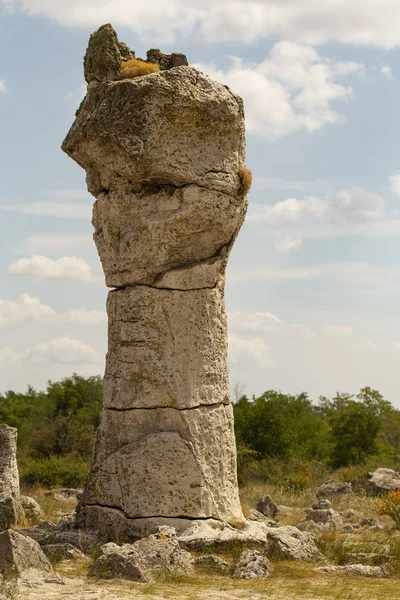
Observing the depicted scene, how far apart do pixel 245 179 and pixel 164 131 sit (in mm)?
1055

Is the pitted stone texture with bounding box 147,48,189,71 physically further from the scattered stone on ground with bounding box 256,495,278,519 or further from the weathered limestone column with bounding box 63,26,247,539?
the scattered stone on ground with bounding box 256,495,278,519

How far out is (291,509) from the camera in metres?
14.8

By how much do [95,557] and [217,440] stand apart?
1773 mm

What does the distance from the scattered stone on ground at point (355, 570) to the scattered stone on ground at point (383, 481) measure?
28.6 feet

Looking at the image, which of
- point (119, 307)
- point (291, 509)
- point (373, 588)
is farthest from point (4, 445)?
point (373, 588)

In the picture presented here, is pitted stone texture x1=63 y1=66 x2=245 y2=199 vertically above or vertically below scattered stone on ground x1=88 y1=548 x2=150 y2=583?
above

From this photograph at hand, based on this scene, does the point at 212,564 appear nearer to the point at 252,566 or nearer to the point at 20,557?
the point at 252,566

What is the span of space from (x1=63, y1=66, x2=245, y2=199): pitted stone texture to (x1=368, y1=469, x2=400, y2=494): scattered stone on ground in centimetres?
948

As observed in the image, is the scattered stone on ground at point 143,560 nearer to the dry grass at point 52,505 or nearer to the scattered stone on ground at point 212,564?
the scattered stone on ground at point 212,564

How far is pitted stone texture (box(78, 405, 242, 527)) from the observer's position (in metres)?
8.85

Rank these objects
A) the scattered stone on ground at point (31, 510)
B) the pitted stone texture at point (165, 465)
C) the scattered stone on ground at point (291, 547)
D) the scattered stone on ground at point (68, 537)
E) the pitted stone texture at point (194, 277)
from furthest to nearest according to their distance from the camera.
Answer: the scattered stone on ground at point (31, 510) → the pitted stone texture at point (194, 277) → the pitted stone texture at point (165, 465) → the scattered stone on ground at point (68, 537) → the scattered stone on ground at point (291, 547)

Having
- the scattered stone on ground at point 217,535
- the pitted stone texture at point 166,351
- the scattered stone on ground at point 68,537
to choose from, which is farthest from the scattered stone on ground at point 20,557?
the pitted stone texture at point 166,351

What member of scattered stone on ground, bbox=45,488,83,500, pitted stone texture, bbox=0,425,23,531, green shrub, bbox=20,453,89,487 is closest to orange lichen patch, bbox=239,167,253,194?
pitted stone texture, bbox=0,425,23,531

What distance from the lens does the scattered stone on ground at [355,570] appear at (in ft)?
26.6
